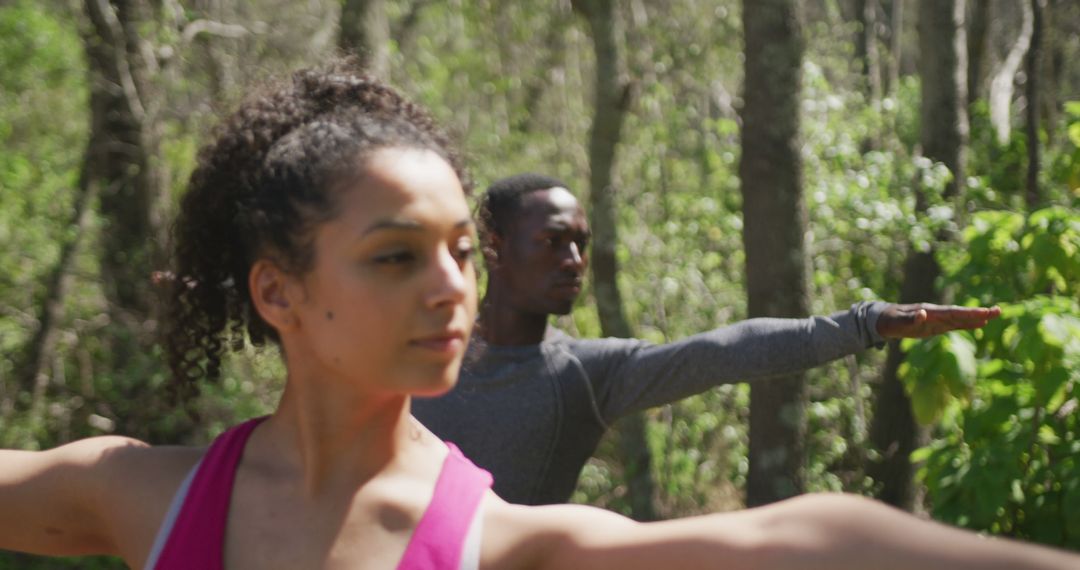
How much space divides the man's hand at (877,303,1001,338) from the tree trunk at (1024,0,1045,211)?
5225 millimetres

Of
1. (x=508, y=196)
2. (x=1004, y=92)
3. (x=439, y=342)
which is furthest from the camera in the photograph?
(x=1004, y=92)

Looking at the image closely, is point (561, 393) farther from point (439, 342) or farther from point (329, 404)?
point (439, 342)

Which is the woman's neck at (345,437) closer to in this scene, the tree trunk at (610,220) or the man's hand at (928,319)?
the man's hand at (928,319)

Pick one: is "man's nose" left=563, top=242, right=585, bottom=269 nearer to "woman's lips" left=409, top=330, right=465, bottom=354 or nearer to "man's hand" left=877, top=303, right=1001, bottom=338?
"man's hand" left=877, top=303, right=1001, bottom=338

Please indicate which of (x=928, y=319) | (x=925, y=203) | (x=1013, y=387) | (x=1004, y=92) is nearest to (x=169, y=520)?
(x=928, y=319)

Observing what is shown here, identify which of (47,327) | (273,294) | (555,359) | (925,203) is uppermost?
(925,203)

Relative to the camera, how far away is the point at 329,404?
6.16 ft

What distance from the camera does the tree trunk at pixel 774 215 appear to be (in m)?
5.48

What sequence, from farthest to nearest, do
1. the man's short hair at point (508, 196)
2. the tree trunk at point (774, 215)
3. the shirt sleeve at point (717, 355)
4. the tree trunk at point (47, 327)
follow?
the tree trunk at point (47, 327), the tree trunk at point (774, 215), the man's short hair at point (508, 196), the shirt sleeve at point (717, 355)

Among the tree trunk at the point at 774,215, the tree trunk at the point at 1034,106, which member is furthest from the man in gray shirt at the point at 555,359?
the tree trunk at the point at 1034,106

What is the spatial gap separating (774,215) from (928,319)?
263 cm

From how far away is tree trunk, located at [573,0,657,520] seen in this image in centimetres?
739

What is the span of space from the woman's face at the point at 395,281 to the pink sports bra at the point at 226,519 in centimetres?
14

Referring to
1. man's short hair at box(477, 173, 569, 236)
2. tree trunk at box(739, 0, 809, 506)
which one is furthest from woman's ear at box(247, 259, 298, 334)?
tree trunk at box(739, 0, 809, 506)
